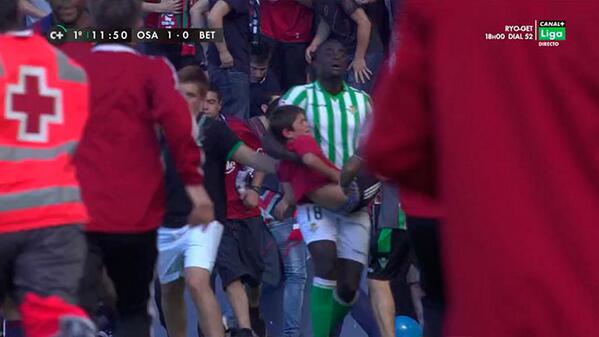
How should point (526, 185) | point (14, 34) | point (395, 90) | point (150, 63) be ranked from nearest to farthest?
point (526, 185) → point (395, 90) → point (14, 34) → point (150, 63)

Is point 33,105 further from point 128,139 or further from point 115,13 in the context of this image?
point 115,13

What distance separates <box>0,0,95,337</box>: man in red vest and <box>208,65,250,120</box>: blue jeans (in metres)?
5.82

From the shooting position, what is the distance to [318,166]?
30.7 ft

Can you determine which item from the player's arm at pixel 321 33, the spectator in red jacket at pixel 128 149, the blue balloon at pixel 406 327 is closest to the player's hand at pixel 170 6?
the player's arm at pixel 321 33

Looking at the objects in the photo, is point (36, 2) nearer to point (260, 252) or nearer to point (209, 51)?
point (209, 51)

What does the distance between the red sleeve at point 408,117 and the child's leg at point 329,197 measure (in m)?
5.99

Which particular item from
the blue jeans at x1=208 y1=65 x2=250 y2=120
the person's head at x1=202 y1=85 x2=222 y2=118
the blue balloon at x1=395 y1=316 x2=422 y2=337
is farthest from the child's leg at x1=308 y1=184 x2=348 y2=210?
the blue jeans at x1=208 y1=65 x2=250 y2=120

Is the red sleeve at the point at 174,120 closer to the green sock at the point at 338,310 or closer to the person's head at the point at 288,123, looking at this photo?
the person's head at the point at 288,123

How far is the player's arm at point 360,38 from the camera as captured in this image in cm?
1258

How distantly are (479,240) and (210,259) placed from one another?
20.4 feet

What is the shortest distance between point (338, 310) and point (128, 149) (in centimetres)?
281

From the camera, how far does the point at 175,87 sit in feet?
24.2

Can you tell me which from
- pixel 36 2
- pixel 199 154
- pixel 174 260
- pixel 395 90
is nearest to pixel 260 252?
pixel 174 260

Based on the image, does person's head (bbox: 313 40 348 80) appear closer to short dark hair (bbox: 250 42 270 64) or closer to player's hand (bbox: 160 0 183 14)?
short dark hair (bbox: 250 42 270 64)
